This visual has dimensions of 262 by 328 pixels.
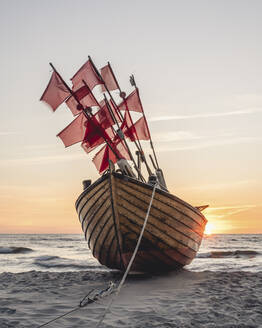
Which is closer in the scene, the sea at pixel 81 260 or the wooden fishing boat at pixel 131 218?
the wooden fishing boat at pixel 131 218

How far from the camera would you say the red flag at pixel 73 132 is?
432 inches

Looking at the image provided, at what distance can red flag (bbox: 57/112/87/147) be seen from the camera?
11.0 metres

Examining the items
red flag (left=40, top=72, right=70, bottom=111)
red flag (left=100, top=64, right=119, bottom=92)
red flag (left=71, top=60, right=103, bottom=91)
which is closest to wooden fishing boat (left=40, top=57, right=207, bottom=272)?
red flag (left=40, top=72, right=70, bottom=111)

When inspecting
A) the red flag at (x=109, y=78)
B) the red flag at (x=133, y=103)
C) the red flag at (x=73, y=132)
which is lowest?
the red flag at (x=73, y=132)

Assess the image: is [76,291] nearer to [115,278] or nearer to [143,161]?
[115,278]

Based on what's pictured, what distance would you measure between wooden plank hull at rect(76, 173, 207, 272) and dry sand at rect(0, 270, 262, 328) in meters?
0.50

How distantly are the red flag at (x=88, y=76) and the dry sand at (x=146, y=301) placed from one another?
18.2 feet

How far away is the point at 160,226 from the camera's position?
25.6 feet

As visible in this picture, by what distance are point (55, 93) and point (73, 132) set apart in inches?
62.3

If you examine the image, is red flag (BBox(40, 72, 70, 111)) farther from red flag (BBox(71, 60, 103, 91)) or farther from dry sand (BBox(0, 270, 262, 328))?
dry sand (BBox(0, 270, 262, 328))

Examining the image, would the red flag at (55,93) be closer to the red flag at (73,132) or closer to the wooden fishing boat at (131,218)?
the wooden fishing boat at (131,218)

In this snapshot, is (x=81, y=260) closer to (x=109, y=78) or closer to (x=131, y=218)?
(x=109, y=78)

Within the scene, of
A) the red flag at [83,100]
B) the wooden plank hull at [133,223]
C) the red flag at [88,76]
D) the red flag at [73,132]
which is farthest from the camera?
the red flag at [73,132]

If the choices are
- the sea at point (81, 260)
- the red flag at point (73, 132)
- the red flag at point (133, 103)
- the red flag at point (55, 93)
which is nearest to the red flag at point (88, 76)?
the red flag at point (55, 93)
